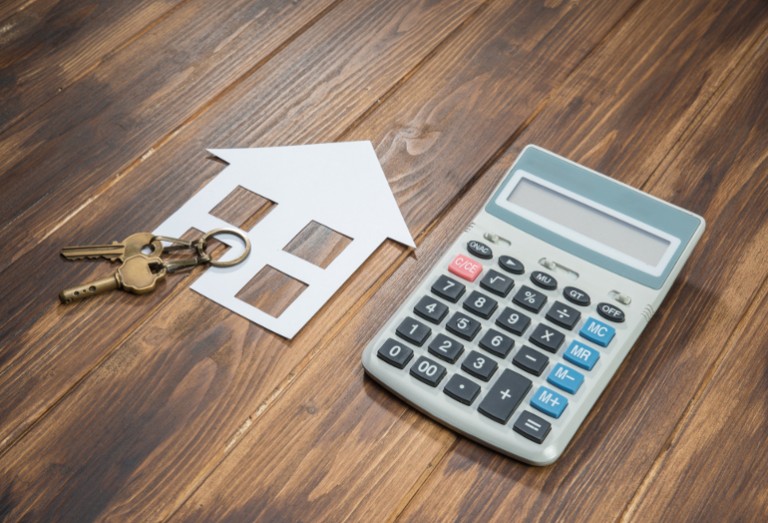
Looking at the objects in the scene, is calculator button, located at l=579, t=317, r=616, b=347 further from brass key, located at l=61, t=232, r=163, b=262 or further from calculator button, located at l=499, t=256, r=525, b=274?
brass key, located at l=61, t=232, r=163, b=262

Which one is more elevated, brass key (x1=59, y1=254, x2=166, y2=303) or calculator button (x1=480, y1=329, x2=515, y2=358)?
brass key (x1=59, y1=254, x2=166, y2=303)

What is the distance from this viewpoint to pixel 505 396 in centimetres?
54

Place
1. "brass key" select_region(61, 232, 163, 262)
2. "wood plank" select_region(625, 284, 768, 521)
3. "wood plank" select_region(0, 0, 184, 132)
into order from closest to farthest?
"wood plank" select_region(625, 284, 768, 521), "brass key" select_region(61, 232, 163, 262), "wood plank" select_region(0, 0, 184, 132)

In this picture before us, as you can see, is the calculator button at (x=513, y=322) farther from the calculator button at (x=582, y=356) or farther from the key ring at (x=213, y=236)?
the key ring at (x=213, y=236)

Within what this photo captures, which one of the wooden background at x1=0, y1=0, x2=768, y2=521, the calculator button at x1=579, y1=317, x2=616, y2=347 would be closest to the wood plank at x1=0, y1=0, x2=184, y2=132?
the wooden background at x1=0, y1=0, x2=768, y2=521

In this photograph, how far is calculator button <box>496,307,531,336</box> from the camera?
1.86 feet

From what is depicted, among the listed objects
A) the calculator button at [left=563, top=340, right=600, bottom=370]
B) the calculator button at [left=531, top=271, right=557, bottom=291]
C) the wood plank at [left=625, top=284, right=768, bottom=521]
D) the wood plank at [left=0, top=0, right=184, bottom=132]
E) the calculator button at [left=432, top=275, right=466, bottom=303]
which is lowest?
the wood plank at [left=625, top=284, right=768, bottom=521]

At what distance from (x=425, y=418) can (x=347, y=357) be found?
0.06 m

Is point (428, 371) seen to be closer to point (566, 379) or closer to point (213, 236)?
point (566, 379)

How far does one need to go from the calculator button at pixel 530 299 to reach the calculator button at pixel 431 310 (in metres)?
0.05

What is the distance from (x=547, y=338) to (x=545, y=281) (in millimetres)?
44

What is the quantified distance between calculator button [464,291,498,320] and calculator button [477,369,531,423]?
1.7 inches

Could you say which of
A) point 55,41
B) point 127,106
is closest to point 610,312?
point 127,106

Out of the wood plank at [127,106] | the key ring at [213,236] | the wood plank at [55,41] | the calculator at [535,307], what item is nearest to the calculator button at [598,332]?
the calculator at [535,307]
